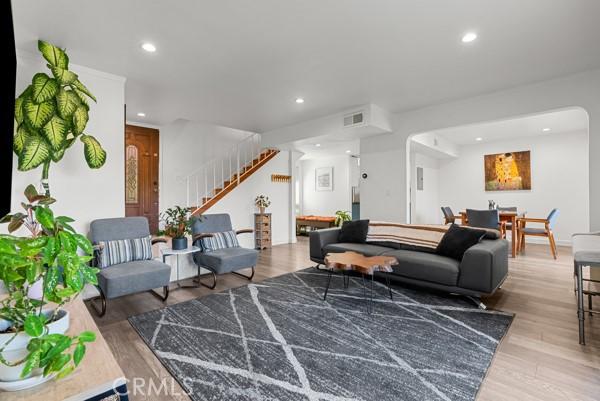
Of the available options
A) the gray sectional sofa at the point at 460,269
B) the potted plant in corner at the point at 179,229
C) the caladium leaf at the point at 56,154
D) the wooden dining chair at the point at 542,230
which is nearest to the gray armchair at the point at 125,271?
the potted plant in corner at the point at 179,229

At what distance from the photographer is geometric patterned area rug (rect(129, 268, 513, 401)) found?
67.6 inches

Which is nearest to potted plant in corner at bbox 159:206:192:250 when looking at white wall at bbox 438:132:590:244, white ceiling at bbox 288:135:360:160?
white ceiling at bbox 288:135:360:160

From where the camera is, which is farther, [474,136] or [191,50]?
[474,136]

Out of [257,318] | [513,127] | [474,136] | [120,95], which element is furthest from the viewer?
[474,136]

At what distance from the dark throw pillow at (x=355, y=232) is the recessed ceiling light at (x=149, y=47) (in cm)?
336

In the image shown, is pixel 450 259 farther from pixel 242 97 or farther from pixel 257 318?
pixel 242 97

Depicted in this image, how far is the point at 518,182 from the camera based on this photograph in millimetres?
7070

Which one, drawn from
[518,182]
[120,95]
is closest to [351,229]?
[120,95]

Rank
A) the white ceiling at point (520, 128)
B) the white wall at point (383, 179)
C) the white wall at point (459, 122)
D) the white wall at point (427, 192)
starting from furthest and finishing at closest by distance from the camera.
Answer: the white wall at point (427, 192)
the white ceiling at point (520, 128)
the white wall at point (383, 179)
the white wall at point (459, 122)

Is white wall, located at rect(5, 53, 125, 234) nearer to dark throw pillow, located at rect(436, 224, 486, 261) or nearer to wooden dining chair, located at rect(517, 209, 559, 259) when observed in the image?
dark throw pillow, located at rect(436, 224, 486, 261)

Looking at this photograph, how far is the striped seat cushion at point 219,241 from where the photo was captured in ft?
12.9

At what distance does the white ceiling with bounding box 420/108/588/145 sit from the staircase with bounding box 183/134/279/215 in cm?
387

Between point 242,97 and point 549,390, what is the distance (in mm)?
4432

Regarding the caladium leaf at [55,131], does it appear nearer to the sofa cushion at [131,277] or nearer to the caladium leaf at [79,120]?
the caladium leaf at [79,120]
